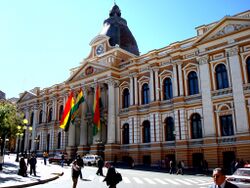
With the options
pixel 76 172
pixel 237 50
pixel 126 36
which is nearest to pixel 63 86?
pixel 126 36

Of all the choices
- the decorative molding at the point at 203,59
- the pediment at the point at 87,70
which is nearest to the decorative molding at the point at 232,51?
the decorative molding at the point at 203,59

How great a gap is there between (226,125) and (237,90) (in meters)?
3.95

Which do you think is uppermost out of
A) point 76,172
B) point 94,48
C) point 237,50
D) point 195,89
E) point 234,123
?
point 94,48

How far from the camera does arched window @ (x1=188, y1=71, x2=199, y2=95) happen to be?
110ft

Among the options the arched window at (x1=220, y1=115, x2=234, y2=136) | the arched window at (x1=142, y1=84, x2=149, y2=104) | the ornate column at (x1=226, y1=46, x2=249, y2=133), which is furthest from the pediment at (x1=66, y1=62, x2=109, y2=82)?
the arched window at (x1=220, y1=115, x2=234, y2=136)

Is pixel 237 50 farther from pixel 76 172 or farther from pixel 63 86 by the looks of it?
pixel 63 86

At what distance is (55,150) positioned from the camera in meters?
50.4

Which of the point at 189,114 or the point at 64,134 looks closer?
the point at 189,114

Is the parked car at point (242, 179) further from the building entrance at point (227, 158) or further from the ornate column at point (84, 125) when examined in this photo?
the ornate column at point (84, 125)

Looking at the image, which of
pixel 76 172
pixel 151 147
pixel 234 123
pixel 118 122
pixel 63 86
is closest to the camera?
pixel 76 172

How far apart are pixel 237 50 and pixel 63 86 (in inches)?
1302

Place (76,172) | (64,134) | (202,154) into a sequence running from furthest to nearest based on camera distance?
(64,134) → (202,154) → (76,172)

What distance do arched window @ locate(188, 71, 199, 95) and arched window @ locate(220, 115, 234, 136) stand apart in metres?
4.93

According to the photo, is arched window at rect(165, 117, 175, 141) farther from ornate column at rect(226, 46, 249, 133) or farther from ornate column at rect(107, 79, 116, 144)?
ornate column at rect(226, 46, 249, 133)
